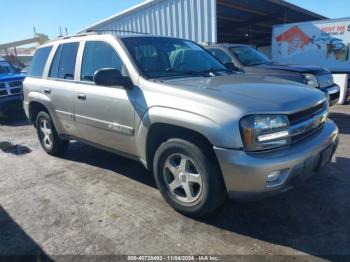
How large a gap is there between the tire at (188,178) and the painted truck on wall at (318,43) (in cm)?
1212

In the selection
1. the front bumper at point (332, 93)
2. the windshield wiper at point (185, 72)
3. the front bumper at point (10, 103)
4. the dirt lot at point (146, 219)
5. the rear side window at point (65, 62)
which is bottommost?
the dirt lot at point (146, 219)

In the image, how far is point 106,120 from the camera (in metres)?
3.85

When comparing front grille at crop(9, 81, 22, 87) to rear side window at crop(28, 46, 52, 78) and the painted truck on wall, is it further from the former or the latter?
the painted truck on wall

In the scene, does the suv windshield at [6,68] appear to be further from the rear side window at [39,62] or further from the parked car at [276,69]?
the parked car at [276,69]

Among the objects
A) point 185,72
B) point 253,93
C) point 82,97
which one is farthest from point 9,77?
point 253,93

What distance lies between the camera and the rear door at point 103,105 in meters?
3.60

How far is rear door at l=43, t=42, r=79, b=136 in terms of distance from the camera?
445cm

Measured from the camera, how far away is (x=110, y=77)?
3338mm

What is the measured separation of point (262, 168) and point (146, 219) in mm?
1384

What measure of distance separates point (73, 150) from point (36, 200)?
215 cm

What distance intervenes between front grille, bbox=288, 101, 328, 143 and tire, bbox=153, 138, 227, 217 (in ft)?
2.55

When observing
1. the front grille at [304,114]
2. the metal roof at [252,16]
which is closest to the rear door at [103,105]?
the front grille at [304,114]

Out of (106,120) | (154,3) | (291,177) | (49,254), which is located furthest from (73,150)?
(154,3)

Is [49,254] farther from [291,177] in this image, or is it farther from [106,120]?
[291,177]
